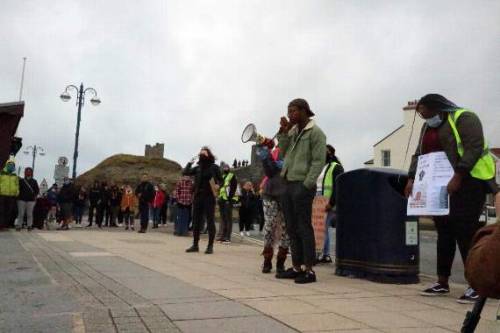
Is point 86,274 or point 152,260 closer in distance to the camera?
point 86,274

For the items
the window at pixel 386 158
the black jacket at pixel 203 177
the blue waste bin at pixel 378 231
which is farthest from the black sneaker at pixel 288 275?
the window at pixel 386 158

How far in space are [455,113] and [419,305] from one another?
70.2 inches

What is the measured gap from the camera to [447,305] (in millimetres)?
4414

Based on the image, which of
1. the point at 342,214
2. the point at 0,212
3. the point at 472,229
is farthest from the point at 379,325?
the point at 0,212

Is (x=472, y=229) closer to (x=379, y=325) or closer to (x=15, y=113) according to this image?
(x=379, y=325)

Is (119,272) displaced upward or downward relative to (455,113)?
downward

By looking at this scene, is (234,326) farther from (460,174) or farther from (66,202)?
(66,202)

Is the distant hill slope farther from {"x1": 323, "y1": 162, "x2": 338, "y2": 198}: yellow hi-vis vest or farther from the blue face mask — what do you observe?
{"x1": 323, "y1": 162, "x2": 338, "y2": 198}: yellow hi-vis vest

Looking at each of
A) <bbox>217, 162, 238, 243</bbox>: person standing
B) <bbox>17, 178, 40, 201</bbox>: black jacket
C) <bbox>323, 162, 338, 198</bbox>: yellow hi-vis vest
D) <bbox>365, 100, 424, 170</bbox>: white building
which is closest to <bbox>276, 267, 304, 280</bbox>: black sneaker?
<bbox>323, 162, 338, 198</bbox>: yellow hi-vis vest

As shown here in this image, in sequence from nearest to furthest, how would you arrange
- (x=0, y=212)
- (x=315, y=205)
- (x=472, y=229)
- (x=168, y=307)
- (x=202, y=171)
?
(x=168, y=307) < (x=472, y=229) < (x=315, y=205) < (x=202, y=171) < (x=0, y=212)

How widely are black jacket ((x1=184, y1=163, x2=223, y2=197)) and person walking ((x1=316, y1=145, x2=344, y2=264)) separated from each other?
1.88 metres

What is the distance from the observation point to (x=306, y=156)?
5.80 metres

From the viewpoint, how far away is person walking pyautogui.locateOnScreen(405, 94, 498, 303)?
4.61 metres

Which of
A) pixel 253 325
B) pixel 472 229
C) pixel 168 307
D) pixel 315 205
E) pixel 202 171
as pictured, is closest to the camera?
pixel 253 325
